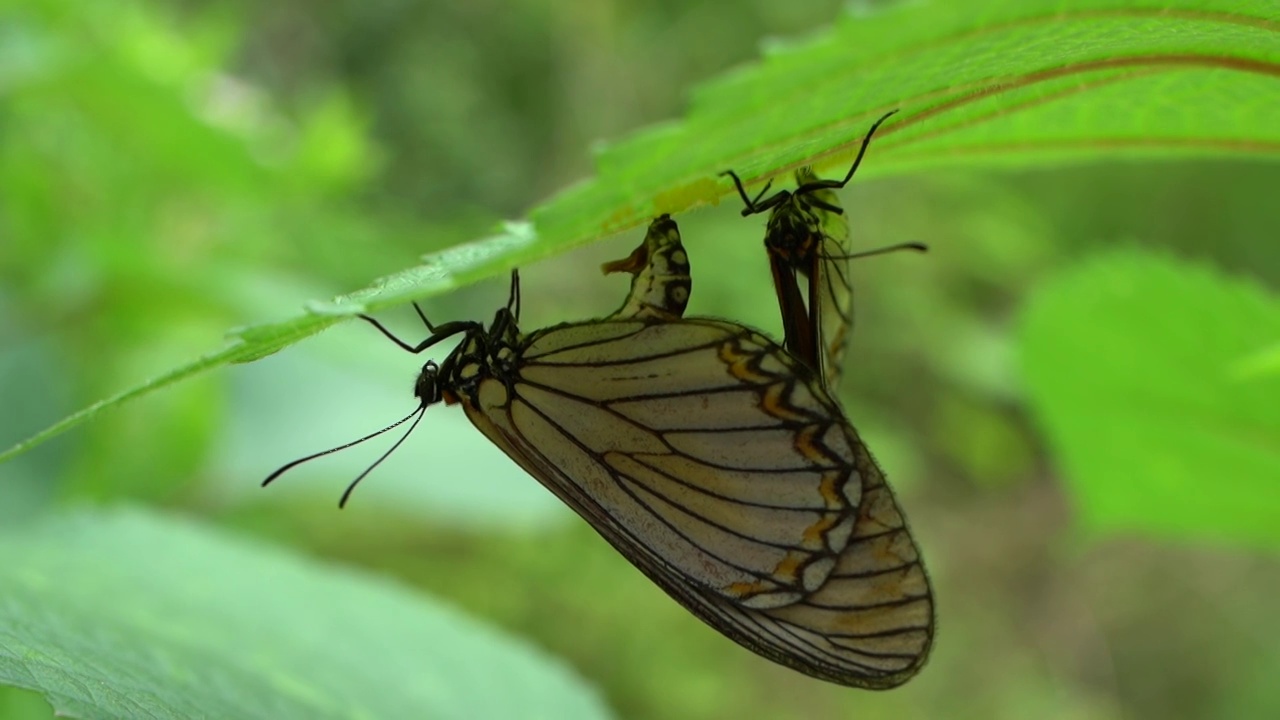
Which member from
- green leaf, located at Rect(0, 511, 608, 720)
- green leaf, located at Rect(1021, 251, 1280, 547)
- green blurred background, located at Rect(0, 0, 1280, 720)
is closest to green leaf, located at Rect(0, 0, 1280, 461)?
green leaf, located at Rect(0, 511, 608, 720)

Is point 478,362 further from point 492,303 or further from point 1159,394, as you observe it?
point 492,303

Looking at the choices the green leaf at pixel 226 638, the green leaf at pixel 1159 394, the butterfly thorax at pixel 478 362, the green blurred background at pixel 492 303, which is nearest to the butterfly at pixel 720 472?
the butterfly thorax at pixel 478 362

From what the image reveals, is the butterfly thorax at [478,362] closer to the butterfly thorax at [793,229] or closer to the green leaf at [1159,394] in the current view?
the butterfly thorax at [793,229]

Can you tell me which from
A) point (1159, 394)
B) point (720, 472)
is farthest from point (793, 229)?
point (1159, 394)

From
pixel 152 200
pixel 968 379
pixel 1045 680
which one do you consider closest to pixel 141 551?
pixel 152 200

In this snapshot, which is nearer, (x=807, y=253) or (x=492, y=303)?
(x=807, y=253)

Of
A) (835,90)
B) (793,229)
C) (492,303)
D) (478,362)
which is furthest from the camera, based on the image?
(492,303)
